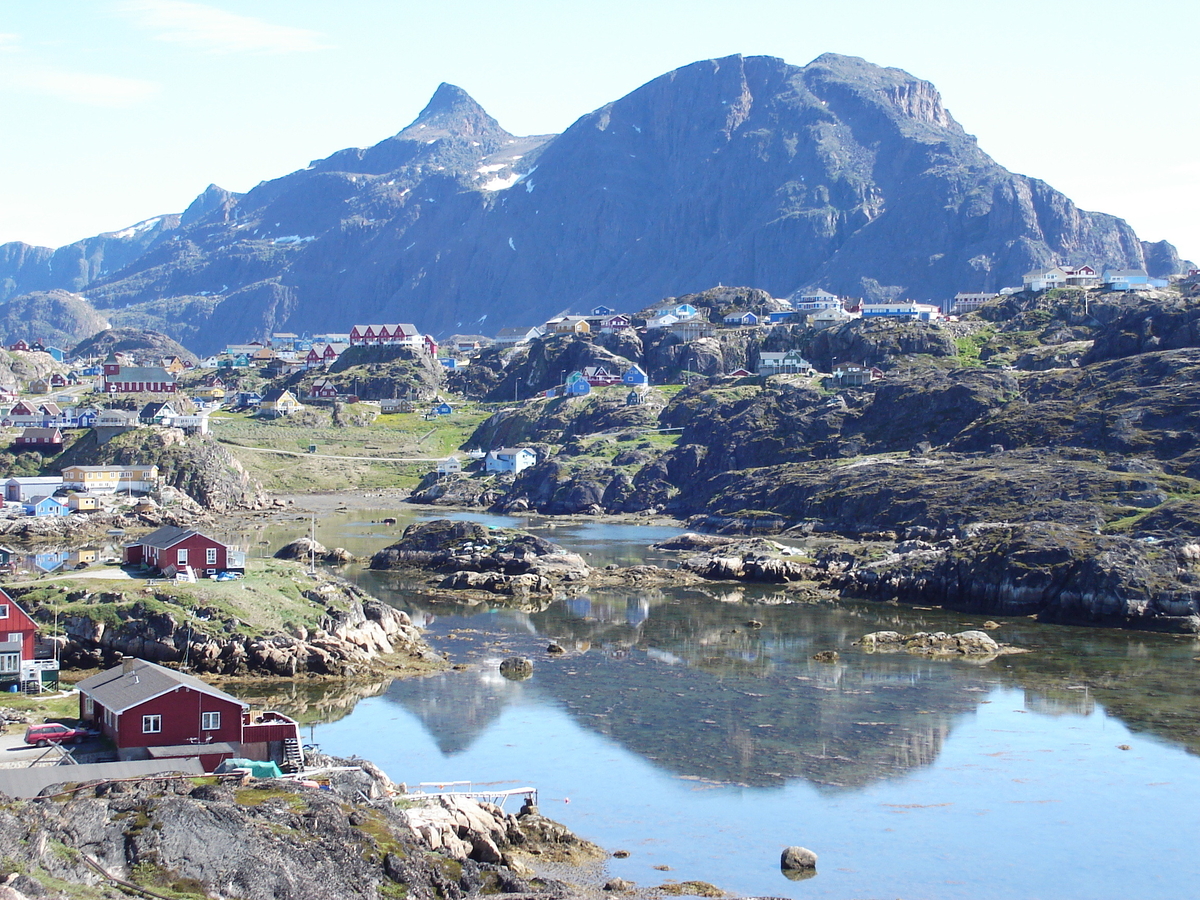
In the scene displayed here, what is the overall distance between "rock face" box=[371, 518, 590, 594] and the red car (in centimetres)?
3799

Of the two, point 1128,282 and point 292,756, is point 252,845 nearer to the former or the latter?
point 292,756

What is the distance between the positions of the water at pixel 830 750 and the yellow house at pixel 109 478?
174 feet

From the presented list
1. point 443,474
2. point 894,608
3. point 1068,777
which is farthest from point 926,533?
point 443,474

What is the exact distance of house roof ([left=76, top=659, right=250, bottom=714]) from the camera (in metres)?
32.2

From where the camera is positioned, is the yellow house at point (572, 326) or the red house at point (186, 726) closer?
the red house at point (186, 726)

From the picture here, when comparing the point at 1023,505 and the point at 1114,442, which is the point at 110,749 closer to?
the point at 1023,505

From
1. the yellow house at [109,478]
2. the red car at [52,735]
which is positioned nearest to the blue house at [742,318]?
the yellow house at [109,478]

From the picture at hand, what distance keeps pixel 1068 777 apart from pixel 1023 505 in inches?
1806

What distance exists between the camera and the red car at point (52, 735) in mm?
31859

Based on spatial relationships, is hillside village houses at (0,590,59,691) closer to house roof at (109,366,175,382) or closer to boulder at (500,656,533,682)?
boulder at (500,656,533,682)

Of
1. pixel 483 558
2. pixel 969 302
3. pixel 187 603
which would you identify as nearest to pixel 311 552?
pixel 483 558

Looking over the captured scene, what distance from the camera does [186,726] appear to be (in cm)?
3231

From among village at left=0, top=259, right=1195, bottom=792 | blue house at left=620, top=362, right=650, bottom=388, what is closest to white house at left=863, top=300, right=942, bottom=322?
village at left=0, top=259, right=1195, bottom=792

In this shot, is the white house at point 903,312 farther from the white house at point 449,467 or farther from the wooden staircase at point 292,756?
the wooden staircase at point 292,756
